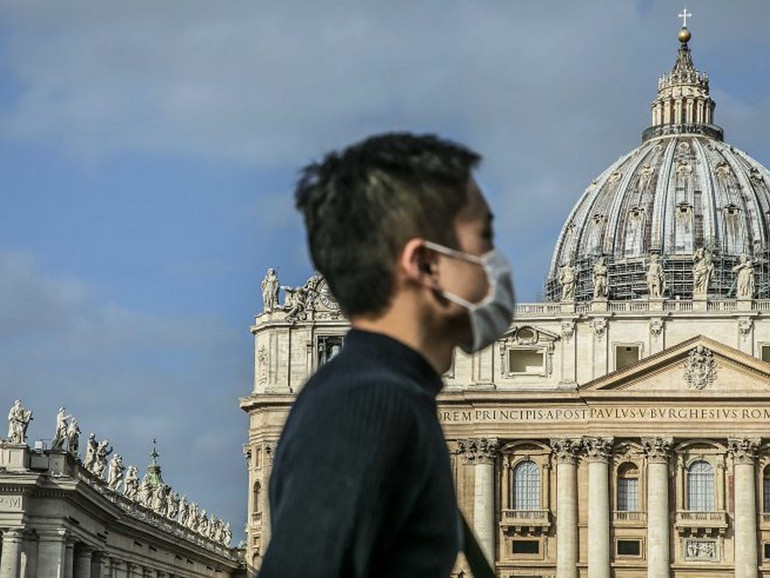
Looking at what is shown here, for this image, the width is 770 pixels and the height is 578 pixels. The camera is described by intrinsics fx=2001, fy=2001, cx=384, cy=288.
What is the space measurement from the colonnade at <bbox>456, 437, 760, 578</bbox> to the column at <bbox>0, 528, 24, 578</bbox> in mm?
30821

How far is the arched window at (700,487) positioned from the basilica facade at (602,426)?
66 mm

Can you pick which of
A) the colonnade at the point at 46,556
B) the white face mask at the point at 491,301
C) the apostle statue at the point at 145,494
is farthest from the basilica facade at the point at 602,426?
the white face mask at the point at 491,301

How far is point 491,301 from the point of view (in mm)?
4859

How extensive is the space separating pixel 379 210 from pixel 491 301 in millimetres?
361

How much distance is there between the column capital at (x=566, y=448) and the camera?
93188mm

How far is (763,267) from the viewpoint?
12825 centimetres

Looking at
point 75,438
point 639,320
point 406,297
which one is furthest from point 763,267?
point 406,297

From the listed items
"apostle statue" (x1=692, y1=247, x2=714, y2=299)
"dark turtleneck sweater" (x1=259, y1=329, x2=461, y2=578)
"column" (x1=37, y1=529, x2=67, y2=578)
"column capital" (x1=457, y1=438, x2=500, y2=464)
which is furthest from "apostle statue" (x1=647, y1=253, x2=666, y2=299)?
"dark turtleneck sweater" (x1=259, y1=329, x2=461, y2=578)

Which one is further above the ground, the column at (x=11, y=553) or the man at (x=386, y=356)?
the column at (x=11, y=553)

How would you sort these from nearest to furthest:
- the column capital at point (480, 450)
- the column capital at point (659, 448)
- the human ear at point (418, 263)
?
the human ear at point (418, 263)
the column capital at point (659, 448)
the column capital at point (480, 450)

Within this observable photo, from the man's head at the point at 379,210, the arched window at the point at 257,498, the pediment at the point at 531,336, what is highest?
the pediment at the point at 531,336

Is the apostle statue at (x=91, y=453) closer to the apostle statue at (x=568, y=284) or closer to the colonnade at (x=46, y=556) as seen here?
the colonnade at (x=46, y=556)

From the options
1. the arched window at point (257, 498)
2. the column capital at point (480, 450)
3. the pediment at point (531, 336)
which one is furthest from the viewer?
the arched window at point (257, 498)

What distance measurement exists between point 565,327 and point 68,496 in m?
34.6
